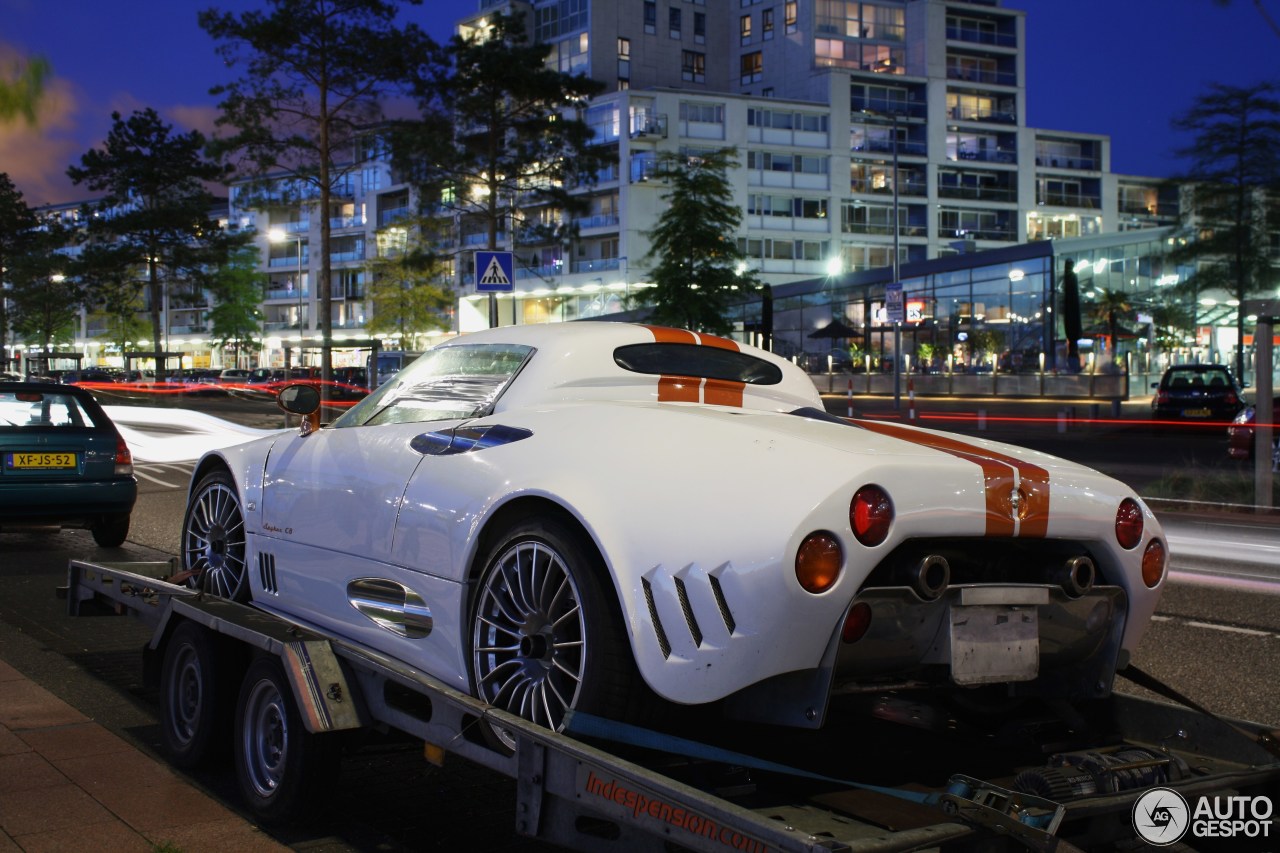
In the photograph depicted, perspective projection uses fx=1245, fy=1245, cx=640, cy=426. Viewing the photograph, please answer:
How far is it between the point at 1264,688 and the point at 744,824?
4366 millimetres

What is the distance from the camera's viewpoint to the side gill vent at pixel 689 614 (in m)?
2.96

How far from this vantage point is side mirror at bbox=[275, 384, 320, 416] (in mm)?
5012

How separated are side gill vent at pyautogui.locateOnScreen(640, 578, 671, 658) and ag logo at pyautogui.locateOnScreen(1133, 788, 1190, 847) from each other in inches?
44.7

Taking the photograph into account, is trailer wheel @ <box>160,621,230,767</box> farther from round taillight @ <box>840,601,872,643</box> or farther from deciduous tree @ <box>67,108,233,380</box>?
deciduous tree @ <box>67,108,233,380</box>

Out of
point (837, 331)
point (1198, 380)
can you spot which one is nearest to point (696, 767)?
point (1198, 380)

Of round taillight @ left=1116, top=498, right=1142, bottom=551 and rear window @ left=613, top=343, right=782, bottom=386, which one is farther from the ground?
rear window @ left=613, top=343, right=782, bottom=386

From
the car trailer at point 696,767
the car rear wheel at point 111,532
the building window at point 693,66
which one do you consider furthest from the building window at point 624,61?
the car trailer at point 696,767

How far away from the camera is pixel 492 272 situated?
1669 centimetres

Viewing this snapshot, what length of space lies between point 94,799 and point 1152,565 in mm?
3475

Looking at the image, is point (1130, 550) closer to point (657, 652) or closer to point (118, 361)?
point (657, 652)

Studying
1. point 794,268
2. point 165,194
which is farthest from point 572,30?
point 165,194

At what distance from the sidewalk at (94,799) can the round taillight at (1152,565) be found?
270 centimetres

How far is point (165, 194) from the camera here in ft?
178

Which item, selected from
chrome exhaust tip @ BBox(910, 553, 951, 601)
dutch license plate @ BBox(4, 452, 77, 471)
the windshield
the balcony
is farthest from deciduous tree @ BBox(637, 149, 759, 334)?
the balcony
